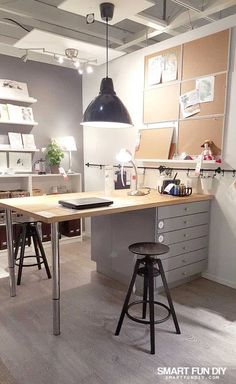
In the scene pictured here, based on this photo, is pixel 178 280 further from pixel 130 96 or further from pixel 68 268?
pixel 130 96

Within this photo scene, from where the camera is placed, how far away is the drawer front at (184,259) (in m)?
2.75

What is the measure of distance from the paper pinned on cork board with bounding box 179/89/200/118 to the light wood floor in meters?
1.83

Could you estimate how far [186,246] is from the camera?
290cm

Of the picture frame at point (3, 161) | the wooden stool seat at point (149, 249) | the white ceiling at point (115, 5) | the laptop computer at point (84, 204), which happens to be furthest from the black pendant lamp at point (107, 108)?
the picture frame at point (3, 161)

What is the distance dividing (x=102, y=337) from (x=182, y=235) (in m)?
1.22

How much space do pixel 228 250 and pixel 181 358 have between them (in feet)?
4.54

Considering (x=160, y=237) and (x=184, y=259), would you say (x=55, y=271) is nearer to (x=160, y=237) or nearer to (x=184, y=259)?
(x=160, y=237)

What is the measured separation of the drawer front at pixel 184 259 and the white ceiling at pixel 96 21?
2294mm

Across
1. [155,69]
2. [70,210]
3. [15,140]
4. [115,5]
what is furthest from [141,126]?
[70,210]

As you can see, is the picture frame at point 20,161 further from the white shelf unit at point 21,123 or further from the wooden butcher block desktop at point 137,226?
the wooden butcher block desktop at point 137,226

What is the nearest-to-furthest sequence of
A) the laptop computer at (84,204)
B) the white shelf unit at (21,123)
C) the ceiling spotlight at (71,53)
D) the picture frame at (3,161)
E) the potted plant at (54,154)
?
the laptop computer at (84,204)
the ceiling spotlight at (71,53)
the white shelf unit at (21,123)
the picture frame at (3,161)
the potted plant at (54,154)

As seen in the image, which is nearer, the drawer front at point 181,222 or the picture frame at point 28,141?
the drawer front at point 181,222

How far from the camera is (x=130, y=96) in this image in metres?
3.85

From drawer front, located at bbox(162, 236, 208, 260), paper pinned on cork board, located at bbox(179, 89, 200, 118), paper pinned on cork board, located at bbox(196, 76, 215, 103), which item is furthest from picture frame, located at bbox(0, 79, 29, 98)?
drawer front, located at bbox(162, 236, 208, 260)
